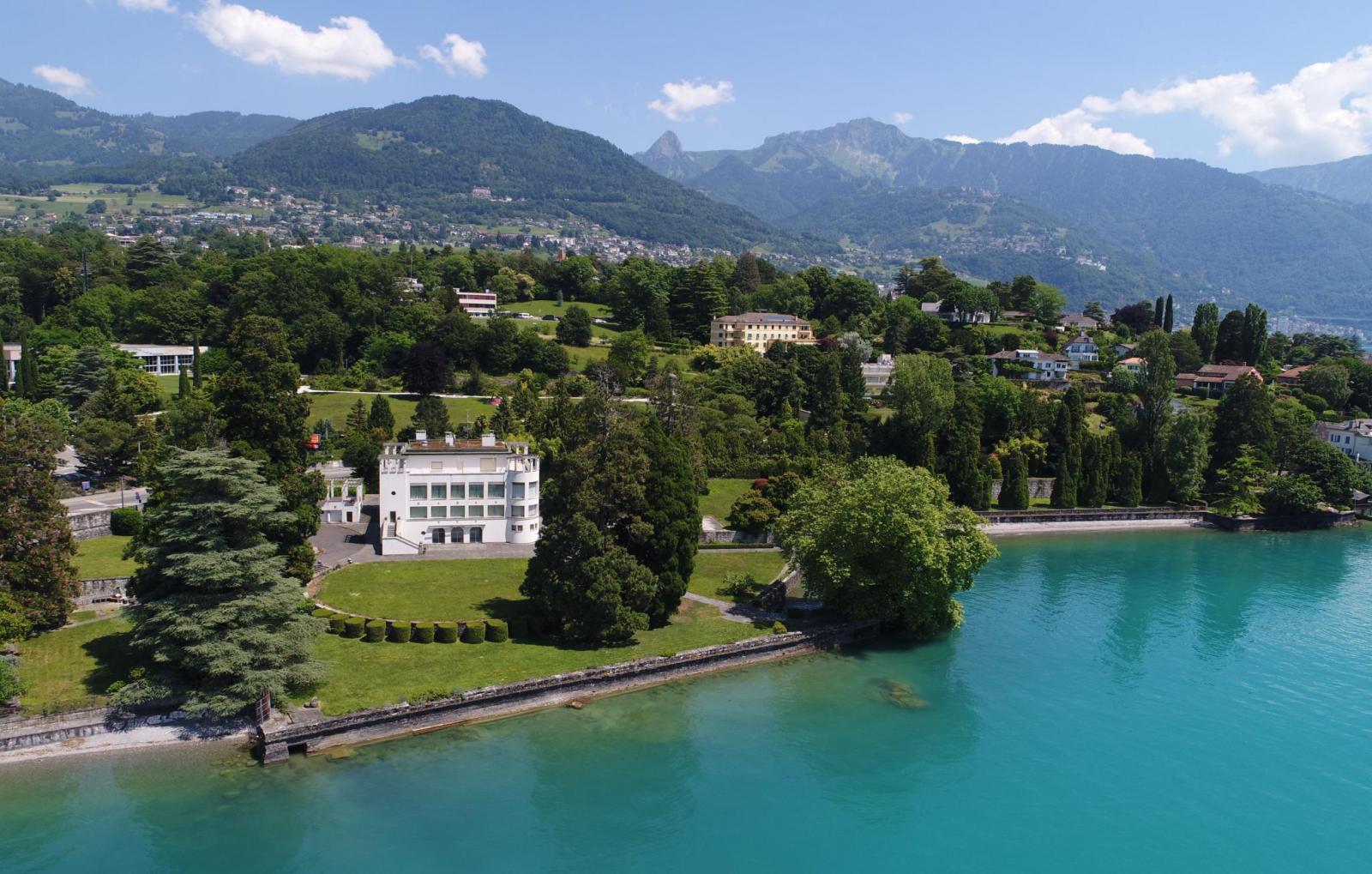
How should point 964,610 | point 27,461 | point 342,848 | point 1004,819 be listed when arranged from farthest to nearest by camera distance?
point 964,610
point 27,461
point 1004,819
point 342,848

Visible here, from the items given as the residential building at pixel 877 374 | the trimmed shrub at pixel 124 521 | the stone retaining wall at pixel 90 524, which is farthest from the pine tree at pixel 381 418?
the residential building at pixel 877 374

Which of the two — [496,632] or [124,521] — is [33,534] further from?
[496,632]

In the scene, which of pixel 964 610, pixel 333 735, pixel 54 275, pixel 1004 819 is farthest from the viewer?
pixel 54 275

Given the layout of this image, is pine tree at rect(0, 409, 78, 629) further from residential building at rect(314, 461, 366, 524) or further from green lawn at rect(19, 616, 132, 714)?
residential building at rect(314, 461, 366, 524)

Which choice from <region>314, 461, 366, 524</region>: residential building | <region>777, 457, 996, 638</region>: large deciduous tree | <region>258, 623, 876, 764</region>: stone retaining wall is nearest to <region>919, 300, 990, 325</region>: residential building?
<region>777, 457, 996, 638</region>: large deciduous tree

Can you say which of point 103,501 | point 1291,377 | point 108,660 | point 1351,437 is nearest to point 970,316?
point 1291,377

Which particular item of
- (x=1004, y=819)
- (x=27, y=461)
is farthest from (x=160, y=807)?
(x=1004, y=819)

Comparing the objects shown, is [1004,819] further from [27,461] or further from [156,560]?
[27,461]
